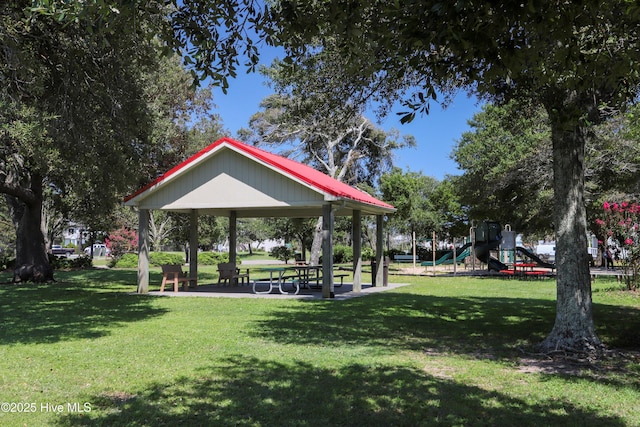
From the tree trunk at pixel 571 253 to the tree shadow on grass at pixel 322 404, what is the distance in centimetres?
253

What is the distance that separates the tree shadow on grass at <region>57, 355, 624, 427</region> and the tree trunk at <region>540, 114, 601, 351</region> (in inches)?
99.7

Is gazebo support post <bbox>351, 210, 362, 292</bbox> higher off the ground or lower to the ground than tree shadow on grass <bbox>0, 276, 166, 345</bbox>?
higher

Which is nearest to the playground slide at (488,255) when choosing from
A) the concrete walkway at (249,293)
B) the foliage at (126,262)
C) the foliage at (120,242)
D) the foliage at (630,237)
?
the foliage at (630,237)

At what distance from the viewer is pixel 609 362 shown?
6660 millimetres

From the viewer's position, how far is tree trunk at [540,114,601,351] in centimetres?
723

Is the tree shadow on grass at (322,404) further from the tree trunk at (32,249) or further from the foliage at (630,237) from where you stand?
the tree trunk at (32,249)

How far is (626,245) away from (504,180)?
11.2m

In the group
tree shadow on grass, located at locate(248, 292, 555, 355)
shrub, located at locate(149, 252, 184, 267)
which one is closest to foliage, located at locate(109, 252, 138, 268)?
shrub, located at locate(149, 252, 184, 267)

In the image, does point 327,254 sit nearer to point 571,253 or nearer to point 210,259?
point 571,253

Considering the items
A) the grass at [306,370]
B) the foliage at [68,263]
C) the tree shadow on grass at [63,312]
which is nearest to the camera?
the grass at [306,370]

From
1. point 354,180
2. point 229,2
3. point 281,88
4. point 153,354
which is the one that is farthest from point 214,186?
point 354,180

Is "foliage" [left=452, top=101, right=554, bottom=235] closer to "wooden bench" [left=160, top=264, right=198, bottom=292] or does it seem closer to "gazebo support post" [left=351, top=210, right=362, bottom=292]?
"gazebo support post" [left=351, top=210, right=362, bottom=292]

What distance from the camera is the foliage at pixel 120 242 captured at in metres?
37.3

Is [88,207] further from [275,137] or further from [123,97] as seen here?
[123,97]
